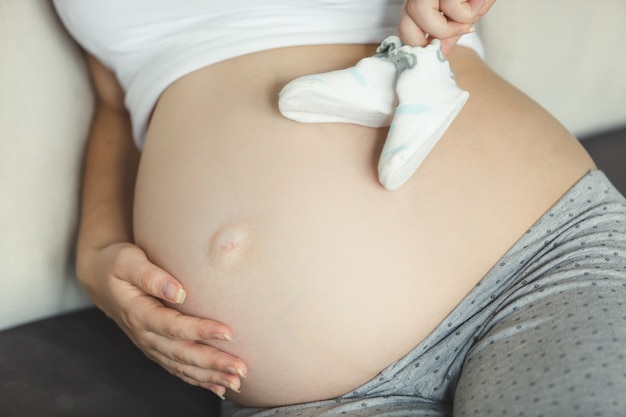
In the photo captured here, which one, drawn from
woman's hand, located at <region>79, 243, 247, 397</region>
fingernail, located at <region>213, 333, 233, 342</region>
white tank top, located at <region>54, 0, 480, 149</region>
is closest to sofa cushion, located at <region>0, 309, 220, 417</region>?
woman's hand, located at <region>79, 243, 247, 397</region>

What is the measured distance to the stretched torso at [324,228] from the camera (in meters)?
0.66

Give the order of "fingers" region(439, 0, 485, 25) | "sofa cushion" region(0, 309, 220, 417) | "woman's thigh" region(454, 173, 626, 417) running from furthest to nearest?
"sofa cushion" region(0, 309, 220, 417), "fingers" region(439, 0, 485, 25), "woman's thigh" region(454, 173, 626, 417)

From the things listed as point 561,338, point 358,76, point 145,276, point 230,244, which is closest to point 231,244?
point 230,244

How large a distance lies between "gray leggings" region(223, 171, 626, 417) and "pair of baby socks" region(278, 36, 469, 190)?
0.50ft

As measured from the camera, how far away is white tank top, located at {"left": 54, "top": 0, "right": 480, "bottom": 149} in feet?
2.59

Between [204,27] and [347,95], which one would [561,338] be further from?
[204,27]

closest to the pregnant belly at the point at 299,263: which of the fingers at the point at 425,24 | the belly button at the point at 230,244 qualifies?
the belly button at the point at 230,244

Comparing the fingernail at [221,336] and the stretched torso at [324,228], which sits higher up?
the stretched torso at [324,228]

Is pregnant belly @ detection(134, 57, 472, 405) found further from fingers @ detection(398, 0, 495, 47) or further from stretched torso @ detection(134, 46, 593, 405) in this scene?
fingers @ detection(398, 0, 495, 47)

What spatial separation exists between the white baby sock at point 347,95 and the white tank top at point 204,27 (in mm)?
118

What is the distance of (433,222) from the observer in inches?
26.4

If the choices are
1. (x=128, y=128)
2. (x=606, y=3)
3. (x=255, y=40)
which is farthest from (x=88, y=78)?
(x=606, y=3)

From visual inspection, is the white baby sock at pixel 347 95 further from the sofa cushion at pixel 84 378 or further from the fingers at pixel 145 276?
the sofa cushion at pixel 84 378

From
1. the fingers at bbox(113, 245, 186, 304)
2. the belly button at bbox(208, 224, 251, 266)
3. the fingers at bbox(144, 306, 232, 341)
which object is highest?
the belly button at bbox(208, 224, 251, 266)
